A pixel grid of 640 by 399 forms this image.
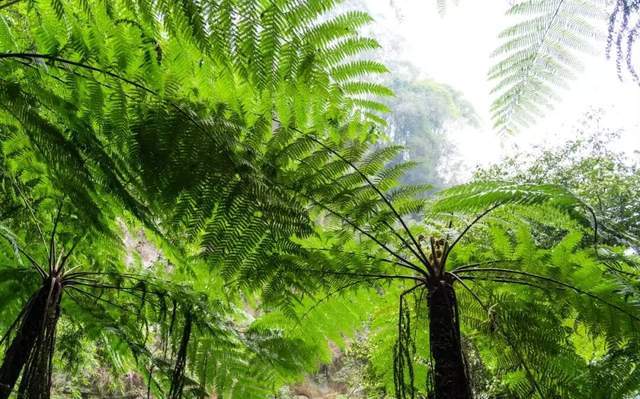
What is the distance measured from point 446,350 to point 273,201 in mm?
551

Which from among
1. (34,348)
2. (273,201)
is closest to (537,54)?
(273,201)

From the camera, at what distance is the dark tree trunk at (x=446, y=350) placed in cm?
99

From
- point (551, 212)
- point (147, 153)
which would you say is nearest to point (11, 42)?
point (147, 153)

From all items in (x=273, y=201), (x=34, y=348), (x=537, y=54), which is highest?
(x=537, y=54)

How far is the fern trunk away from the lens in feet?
3.15

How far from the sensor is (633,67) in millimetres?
792

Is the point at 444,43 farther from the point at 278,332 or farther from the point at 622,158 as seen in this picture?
the point at 622,158

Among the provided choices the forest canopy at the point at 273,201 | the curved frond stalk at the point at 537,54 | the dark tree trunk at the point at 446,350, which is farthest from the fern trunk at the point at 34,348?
the curved frond stalk at the point at 537,54

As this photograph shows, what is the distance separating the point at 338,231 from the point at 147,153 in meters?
0.63

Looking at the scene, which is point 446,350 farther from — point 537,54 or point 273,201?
point 537,54

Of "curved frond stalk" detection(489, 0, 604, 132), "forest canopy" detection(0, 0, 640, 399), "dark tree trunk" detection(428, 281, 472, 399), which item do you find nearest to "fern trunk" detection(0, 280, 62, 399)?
Result: "forest canopy" detection(0, 0, 640, 399)

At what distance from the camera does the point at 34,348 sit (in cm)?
106

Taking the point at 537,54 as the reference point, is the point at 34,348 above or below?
below

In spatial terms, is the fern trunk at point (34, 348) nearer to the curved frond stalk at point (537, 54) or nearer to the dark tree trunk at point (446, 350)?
the dark tree trunk at point (446, 350)
